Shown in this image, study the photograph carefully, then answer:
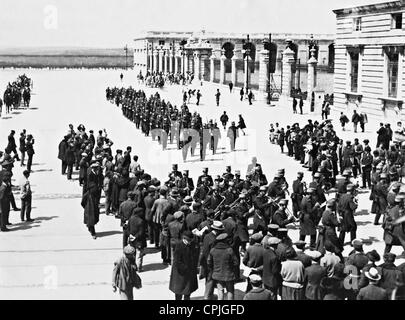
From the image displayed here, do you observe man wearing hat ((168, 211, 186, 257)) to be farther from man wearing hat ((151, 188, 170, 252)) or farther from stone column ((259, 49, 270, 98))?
stone column ((259, 49, 270, 98))

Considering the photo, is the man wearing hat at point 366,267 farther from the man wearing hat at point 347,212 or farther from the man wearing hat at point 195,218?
the man wearing hat at point 347,212

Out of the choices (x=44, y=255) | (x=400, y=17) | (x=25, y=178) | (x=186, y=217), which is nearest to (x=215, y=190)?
(x=186, y=217)

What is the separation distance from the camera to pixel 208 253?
11.1 m

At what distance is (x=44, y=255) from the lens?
46.7ft

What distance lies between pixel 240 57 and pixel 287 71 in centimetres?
5980

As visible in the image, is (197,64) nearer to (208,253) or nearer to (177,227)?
(177,227)

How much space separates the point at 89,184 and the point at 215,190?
310 centimetres

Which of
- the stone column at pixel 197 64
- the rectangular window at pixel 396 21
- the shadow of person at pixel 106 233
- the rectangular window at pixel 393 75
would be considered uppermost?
the rectangular window at pixel 396 21

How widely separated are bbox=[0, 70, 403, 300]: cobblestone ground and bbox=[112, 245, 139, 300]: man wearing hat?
1299 millimetres

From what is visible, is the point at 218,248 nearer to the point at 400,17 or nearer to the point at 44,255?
the point at 44,255

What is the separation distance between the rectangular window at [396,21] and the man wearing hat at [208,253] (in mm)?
26430

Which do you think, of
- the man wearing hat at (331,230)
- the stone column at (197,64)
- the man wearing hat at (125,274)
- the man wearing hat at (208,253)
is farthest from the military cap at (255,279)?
the stone column at (197,64)

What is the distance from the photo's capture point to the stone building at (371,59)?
113 feet

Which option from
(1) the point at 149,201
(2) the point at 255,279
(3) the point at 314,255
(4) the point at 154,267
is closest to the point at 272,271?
(3) the point at 314,255
